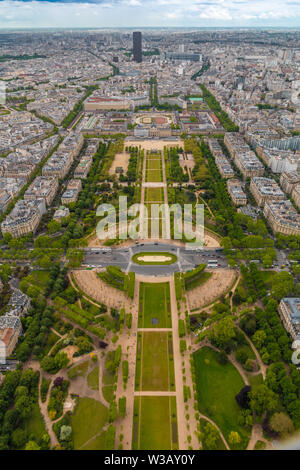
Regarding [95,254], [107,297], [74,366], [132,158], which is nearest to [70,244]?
[95,254]

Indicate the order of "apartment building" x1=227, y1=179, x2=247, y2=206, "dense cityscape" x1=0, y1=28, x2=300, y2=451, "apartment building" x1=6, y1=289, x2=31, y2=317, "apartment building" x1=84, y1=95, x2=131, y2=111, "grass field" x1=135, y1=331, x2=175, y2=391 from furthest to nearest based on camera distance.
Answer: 1. "apartment building" x1=84, y1=95, x2=131, y2=111
2. "apartment building" x1=227, y1=179, x2=247, y2=206
3. "apartment building" x1=6, y1=289, x2=31, y2=317
4. "grass field" x1=135, y1=331, x2=175, y2=391
5. "dense cityscape" x1=0, y1=28, x2=300, y2=451

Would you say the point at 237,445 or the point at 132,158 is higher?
the point at 132,158

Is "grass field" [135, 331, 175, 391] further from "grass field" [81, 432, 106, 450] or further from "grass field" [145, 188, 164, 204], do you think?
"grass field" [145, 188, 164, 204]

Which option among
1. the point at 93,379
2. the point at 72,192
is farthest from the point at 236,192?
the point at 93,379

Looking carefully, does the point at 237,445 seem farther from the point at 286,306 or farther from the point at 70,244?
the point at 70,244

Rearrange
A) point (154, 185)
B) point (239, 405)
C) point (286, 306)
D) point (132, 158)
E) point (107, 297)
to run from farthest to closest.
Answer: point (132, 158), point (154, 185), point (107, 297), point (286, 306), point (239, 405)

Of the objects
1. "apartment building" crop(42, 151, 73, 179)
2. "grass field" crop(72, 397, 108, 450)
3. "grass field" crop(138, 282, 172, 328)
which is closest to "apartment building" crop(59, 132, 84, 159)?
"apartment building" crop(42, 151, 73, 179)

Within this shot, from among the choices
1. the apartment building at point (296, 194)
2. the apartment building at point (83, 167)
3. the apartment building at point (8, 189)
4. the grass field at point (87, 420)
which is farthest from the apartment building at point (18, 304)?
the apartment building at point (296, 194)
